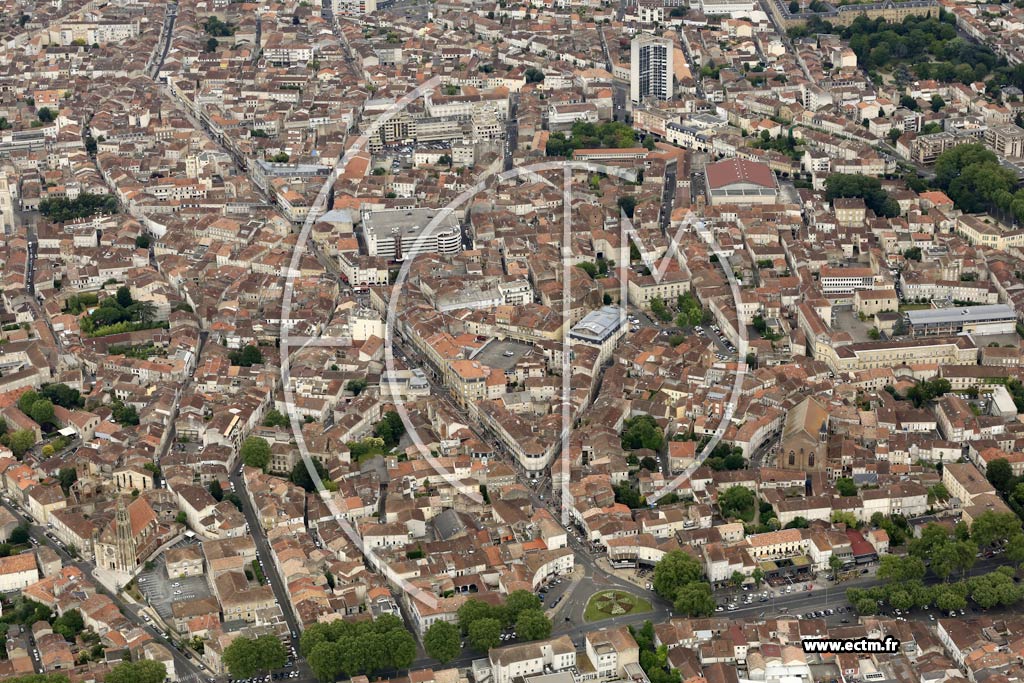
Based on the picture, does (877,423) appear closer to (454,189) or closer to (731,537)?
(731,537)

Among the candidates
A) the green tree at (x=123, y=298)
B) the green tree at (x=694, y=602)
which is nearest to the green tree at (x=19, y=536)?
the green tree at (x=123, y=298)

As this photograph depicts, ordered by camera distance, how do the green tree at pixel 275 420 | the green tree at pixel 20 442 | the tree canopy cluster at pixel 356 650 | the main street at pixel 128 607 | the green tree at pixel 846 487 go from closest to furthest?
the tree canopy cluster at pixel 356 650 → the main street at pixel 128 607 → the green tree at pixel 846 487 → the green tree at pixel 20 442 → the green tree at pixel 275 420

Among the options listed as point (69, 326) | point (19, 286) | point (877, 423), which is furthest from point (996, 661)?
point (19, 286)

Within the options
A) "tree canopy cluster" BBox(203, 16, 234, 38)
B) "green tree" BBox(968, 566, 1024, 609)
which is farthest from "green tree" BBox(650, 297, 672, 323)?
"tree canopy cluster" BBox(203, 16, 234, 38)

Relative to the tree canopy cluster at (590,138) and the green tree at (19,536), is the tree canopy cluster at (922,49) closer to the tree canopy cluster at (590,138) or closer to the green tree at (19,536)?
the tree canopy cluster at (590,138)

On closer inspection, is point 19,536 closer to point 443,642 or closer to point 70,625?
point 70,625

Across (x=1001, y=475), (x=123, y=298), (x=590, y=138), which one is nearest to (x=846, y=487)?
(x=1001, y=475)
